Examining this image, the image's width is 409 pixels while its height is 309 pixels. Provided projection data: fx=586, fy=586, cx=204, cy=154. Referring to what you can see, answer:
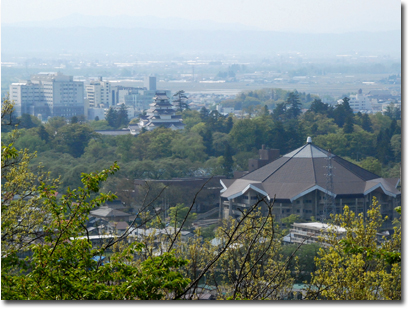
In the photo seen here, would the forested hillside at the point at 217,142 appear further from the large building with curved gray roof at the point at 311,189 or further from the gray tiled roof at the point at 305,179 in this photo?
the large building with curved gray roof at the point at 311,189

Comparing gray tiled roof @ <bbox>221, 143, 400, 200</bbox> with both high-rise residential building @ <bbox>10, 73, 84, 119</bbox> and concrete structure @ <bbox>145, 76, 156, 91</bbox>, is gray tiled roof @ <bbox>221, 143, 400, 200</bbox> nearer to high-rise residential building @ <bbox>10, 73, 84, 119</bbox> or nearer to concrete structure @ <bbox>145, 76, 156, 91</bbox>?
high-rise residential building @ <bbox>10, 73, 84, 119</bbox>

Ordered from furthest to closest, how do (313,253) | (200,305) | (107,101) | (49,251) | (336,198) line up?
(107,101)
(336,198)
(313,253)
(200,305)
(49,251)

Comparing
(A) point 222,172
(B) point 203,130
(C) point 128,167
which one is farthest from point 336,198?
(B) point 203,130

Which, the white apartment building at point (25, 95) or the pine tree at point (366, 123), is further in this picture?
the white apartment building at point (25, 95)

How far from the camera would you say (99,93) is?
28.3 metres

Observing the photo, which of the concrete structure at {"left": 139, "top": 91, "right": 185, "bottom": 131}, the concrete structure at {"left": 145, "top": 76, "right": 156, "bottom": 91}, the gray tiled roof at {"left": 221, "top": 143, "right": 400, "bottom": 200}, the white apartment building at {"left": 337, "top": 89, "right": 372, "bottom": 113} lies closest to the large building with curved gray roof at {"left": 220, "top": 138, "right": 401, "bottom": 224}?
the gray tiled roof at {"left": 221, "top": 143, "right": 400, "bottom": 200}

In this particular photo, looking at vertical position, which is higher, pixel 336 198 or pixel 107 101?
pixel 107 101

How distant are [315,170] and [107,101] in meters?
15.0

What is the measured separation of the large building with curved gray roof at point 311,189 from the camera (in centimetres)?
1540

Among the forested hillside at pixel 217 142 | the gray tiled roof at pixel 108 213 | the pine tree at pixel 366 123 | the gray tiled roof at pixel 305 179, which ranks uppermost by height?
the pine tree at pixel 366 123

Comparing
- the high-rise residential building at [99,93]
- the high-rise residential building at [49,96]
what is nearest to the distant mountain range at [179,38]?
the high-rise residential building at [49,96]

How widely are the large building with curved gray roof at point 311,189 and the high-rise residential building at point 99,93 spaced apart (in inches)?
494

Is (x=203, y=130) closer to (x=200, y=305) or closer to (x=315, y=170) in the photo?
(x=315, y=170)

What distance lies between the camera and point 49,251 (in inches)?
116
